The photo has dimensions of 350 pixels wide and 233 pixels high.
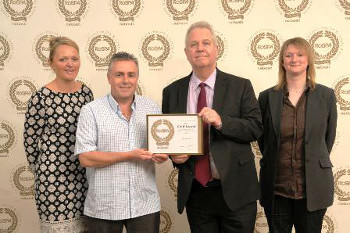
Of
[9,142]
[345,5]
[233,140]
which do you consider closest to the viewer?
[233,140]

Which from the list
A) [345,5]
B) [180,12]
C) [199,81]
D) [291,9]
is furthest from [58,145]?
[345,5]

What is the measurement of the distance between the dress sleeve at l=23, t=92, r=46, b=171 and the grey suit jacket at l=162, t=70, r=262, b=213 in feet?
2.32

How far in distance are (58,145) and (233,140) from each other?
919 mm

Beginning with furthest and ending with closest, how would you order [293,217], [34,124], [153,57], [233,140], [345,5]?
[153,57]
[345,5]
[293,217]
[34,124]
[233,140]

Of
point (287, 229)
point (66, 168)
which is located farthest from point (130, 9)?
point (287, 229)

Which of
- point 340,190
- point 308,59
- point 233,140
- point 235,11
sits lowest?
point 340,190

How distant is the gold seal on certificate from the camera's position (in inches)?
63.6

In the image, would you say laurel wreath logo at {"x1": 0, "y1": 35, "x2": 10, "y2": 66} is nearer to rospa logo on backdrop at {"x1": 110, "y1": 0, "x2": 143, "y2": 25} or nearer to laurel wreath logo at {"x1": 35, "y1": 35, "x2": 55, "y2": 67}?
laurel wreath logo at {"x1": 35, "y1": 35, "x2": 55, "y2": 67}

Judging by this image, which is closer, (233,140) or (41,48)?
(233,140)

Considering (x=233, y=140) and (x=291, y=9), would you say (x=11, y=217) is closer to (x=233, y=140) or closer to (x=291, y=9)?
(x=233, y=140)

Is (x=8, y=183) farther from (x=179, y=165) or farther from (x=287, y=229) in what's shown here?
(x=287, y=229)

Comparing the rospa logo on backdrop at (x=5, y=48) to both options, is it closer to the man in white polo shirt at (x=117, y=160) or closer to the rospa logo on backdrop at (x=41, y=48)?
the rospa logo on backdrop at (x=41, y=48)

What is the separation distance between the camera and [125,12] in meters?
2.60

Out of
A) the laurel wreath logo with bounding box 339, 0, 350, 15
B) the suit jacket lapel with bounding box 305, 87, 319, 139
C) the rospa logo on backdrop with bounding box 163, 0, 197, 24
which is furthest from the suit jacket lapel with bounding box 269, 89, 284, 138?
the laurel wreath logo with bounding box 339, 0, 350, 15
